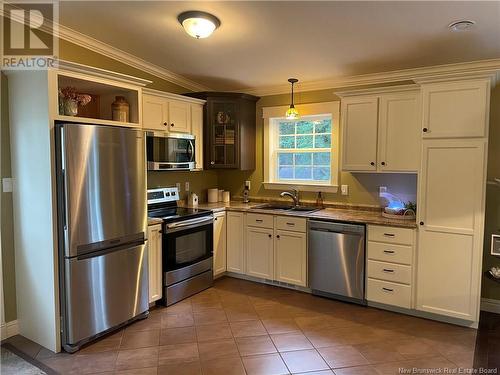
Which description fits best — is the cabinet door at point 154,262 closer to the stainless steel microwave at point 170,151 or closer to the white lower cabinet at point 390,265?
the stainless steel microwave at point 170,151

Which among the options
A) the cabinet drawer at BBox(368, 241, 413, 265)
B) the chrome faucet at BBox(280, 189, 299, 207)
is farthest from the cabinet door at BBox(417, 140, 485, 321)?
the chrome faucet at BBox(280, 189, 299, 207)

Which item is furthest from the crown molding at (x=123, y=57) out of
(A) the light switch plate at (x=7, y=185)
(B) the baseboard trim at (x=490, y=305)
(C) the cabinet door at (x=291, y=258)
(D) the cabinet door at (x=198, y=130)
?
(B) the baseboard trim at (x=490, y=305)

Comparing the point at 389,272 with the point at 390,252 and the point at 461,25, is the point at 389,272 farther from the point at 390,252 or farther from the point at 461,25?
the point at 461,25

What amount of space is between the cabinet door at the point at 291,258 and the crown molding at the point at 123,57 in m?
2.20

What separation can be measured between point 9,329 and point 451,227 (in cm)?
383

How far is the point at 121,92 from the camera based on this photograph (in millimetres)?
3301

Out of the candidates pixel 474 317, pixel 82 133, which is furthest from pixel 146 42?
pixel 474 317

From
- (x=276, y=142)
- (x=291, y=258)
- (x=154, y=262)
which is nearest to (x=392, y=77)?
(x=276, y=142)

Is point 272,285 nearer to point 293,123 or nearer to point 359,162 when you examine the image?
point 359,162

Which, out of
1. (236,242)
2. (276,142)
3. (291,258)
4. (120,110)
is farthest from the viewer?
(276,142)

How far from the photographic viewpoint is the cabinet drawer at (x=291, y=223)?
377cm

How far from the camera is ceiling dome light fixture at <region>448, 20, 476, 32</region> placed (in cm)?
251

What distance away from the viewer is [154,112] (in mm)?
3693

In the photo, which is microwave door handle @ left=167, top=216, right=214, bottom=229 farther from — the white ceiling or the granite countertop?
the white ceiling
